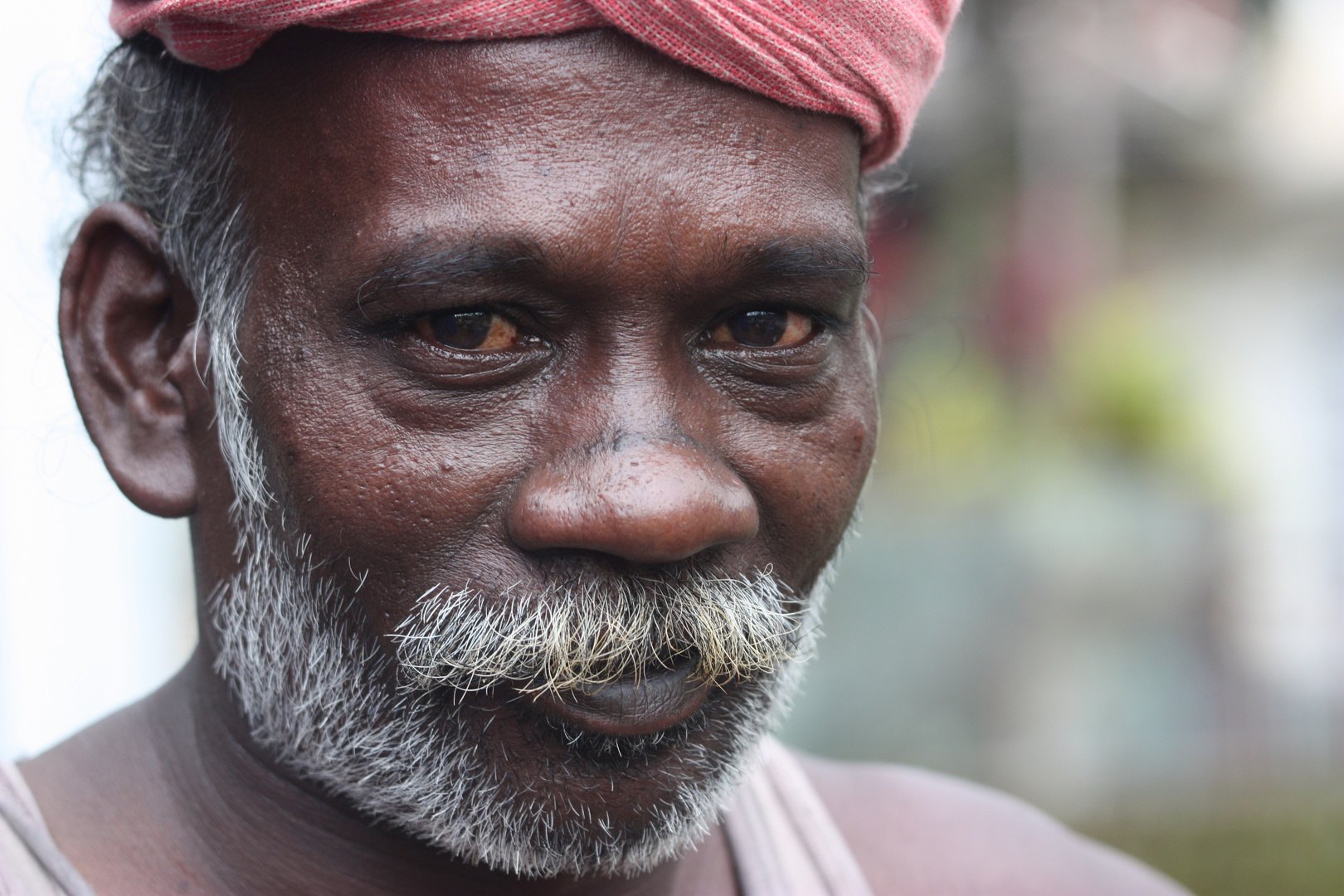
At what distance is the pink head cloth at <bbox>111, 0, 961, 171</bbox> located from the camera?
153cm

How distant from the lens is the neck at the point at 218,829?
177 centimetres

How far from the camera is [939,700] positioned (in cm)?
651

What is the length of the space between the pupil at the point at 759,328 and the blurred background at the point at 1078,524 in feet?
10.6

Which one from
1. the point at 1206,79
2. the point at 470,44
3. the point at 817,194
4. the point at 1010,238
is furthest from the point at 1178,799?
the point at 470,44

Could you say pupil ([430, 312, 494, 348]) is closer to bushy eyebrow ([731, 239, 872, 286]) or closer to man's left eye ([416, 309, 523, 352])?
man's left eye ([416, 309, 523, 352])

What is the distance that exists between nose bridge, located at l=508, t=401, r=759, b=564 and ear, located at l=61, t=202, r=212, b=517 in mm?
641

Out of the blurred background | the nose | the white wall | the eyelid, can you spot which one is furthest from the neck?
the blurred background

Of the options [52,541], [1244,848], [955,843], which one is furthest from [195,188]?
[1244,848]

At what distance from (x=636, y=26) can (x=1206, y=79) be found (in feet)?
26.1

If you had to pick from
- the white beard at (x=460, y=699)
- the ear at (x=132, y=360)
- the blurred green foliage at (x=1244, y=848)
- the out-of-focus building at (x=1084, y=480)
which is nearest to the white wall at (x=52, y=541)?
the ear at (x=132, y=360)

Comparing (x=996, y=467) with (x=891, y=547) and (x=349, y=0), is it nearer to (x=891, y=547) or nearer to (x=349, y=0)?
(x=891, y=547)

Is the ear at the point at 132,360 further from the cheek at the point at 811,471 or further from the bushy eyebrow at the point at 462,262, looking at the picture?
the cheek at the point at 811,471

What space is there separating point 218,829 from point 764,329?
1.12m

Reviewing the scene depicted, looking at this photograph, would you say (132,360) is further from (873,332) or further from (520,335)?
(873,332)
